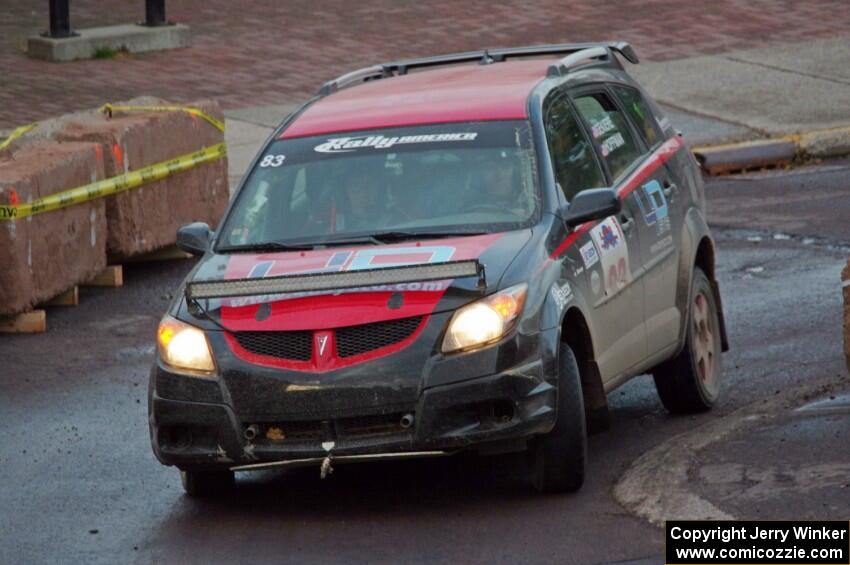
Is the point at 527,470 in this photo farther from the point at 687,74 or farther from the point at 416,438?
the point at 687,74

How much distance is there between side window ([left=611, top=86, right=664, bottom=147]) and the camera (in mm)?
9594

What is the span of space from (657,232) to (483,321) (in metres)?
1.90

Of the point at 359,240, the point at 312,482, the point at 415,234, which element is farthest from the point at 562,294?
the point at 312,482

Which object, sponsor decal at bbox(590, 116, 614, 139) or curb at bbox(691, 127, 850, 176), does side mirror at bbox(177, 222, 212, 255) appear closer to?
sponsor decal at bbox(590, 116, 614, 139)

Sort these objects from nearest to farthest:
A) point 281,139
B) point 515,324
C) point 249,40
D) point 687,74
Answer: point 515,324
point 281,139
point 687,74
point 249,40

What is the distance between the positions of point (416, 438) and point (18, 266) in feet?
17.1

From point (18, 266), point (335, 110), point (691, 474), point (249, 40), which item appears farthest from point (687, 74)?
point (691, 474)

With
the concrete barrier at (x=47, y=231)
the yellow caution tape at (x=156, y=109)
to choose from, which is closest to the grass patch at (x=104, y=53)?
the yellow caution tape at (x=156, y=109)

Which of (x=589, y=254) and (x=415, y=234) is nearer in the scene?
(x=415, y=234)

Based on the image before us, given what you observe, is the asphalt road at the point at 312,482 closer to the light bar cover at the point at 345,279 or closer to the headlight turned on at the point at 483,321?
the headlight turned on at the point at 483,321

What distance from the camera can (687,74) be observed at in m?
19.5

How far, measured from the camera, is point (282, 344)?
7.48 meters

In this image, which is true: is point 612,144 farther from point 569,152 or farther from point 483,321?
Answer: point 483,321

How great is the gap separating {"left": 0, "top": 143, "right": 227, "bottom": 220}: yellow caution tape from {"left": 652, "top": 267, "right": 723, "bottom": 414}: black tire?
4532 millimetres
